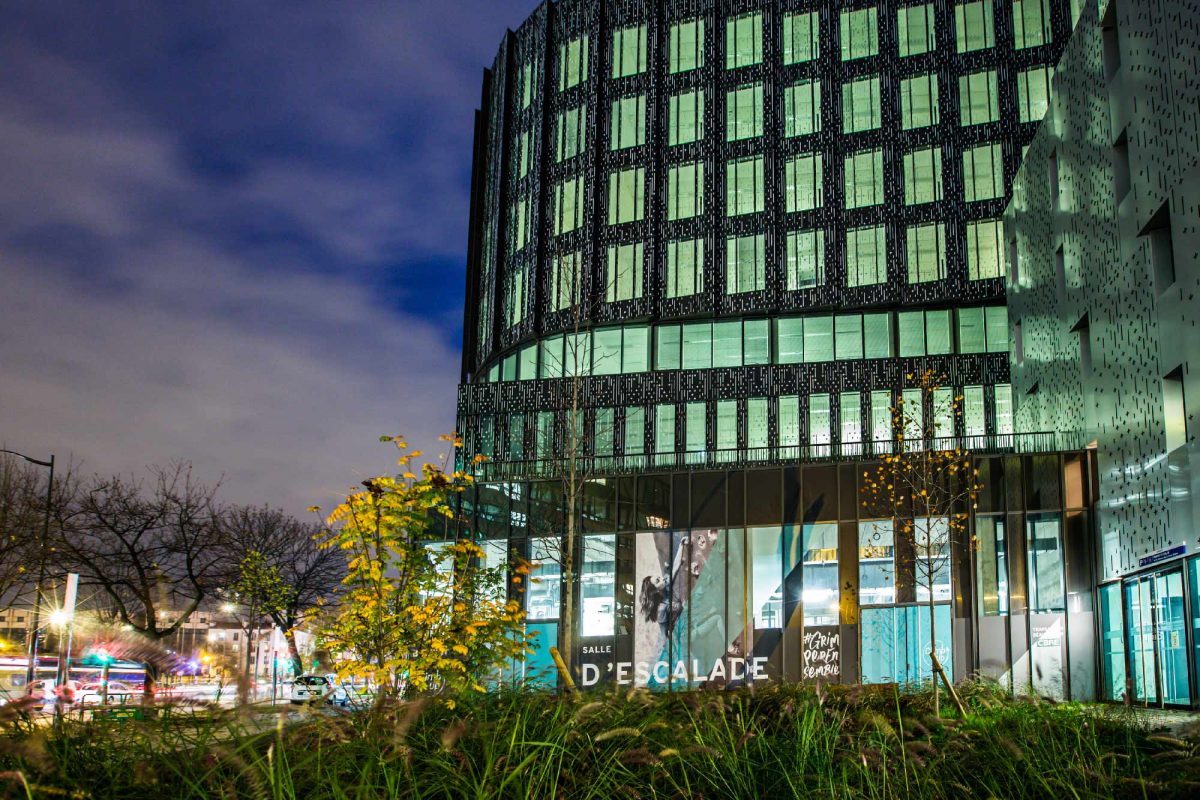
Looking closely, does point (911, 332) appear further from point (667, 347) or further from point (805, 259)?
point (667, 347)

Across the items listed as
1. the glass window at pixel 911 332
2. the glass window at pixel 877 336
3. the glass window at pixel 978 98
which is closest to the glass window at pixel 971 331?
the glass window at pixel 911 332

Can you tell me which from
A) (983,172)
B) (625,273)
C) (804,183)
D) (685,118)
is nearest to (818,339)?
(804,183)

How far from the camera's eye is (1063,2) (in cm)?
5350

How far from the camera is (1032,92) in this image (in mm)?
52969

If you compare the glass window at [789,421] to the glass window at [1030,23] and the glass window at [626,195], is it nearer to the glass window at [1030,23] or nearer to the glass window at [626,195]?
the glass window at [626,195]

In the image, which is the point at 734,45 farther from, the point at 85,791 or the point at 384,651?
the point at 85,791

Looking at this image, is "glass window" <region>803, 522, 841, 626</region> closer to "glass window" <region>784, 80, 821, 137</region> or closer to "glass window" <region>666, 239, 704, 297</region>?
"glass window" <region>666, 239, 704, 297</region>

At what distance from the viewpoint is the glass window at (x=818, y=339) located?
53.3 metres

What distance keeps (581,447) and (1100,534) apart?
24.1m

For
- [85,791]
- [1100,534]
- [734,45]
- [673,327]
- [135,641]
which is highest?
[734,45]

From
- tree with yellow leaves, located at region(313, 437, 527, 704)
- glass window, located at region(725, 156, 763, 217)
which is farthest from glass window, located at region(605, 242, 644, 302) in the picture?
tree with yellow leaves, located at region(313, 437, 527, 704)

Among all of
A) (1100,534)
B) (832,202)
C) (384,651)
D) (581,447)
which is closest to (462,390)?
(581,447)

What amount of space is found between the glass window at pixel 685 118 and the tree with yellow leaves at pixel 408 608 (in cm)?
4339

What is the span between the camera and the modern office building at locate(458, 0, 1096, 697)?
4153 cm
